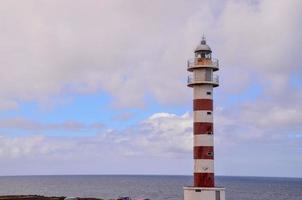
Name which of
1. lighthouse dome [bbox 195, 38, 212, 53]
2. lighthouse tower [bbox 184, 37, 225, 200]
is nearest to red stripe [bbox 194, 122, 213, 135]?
lighthouse tower [bbox 184, 37, 225, 200]

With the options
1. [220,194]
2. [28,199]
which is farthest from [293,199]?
[220,194]

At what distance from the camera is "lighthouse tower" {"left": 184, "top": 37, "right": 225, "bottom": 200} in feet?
120

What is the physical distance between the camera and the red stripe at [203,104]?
37.2 meters

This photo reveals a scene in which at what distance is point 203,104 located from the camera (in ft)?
122

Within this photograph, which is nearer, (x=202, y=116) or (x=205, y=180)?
(x=205, y=180)

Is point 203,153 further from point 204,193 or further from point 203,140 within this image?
point 204,193

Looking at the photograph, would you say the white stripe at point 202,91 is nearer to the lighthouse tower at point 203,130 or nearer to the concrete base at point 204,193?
the lighthouse tower at point 203,130

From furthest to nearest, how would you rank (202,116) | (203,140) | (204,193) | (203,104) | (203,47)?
(203,47), (203,104), (202,116), (203,140), (204,193)

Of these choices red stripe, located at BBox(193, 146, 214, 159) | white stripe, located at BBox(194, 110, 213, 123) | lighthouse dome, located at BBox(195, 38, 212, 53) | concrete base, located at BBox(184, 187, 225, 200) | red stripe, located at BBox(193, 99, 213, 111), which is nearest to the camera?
concrete base, located at BBox(184, 187, 225, 200)

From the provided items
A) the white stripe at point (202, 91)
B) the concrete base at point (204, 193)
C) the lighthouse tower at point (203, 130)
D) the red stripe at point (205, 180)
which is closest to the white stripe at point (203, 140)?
the lighthouse tower at point (203, 130)

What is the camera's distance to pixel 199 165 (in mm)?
36844

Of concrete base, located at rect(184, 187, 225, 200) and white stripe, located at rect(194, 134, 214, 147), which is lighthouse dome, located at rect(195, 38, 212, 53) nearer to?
white stripe, located at rect(194, 134, 214, 147)

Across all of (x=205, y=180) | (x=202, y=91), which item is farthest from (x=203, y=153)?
(x=202, y=91)

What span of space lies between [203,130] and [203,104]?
1853 mm
